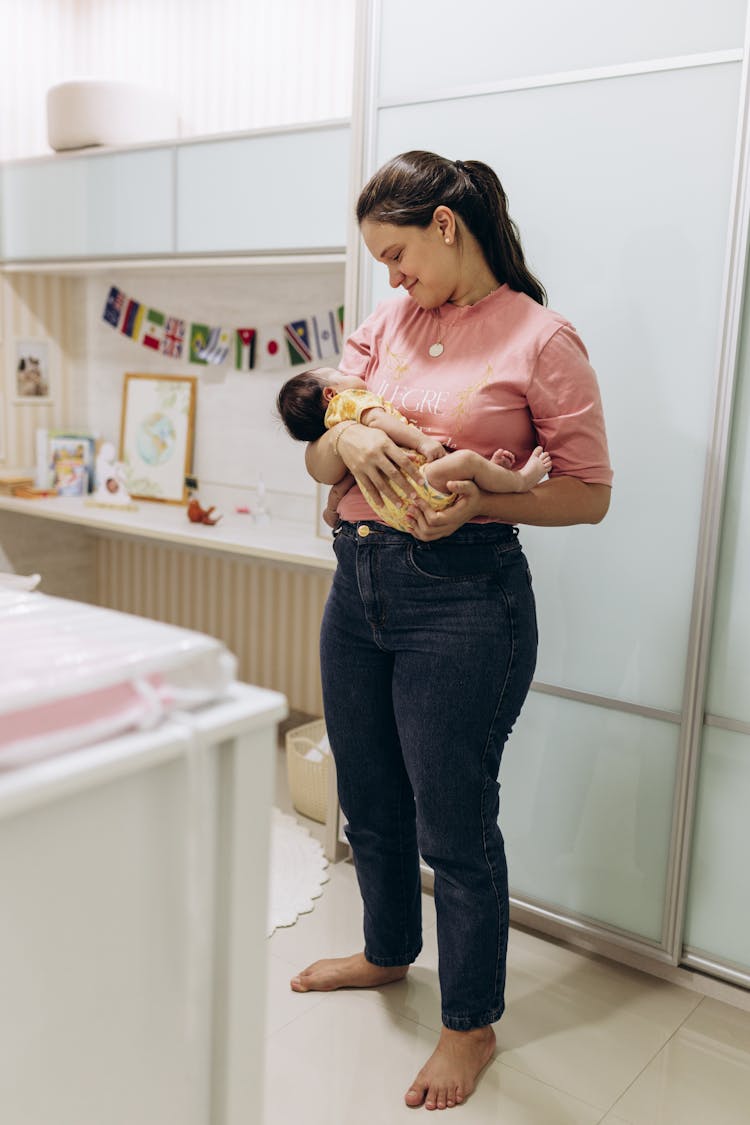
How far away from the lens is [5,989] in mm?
679

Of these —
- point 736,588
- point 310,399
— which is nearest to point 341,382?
point 310,399

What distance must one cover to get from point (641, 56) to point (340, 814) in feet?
5.63

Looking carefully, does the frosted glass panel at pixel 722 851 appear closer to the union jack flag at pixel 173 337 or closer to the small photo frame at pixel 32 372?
the union jack flag at pixel 173 337

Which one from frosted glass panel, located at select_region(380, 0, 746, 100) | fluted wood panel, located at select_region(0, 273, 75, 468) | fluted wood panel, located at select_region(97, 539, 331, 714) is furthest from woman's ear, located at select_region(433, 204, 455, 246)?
fluted wood panel, located at select_region(0, 273, 75, 468)

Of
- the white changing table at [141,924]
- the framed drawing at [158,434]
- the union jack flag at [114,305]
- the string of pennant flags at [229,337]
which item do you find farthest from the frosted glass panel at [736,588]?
the union jack flag at [114,305]

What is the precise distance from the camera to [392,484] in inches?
59.9

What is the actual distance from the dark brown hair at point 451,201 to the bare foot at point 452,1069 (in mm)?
1230

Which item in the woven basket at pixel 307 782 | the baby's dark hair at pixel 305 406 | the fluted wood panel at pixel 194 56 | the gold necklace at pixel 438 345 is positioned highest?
the fluted wood panel at pixel 194 56

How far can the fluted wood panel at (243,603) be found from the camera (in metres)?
3.23

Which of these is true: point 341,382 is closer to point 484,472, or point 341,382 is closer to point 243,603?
point 484,472

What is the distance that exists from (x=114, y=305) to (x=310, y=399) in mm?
2126

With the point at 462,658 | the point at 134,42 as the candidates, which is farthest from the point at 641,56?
the point at 134,42

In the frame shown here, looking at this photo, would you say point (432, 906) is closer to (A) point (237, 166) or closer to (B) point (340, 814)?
(B) point (340, 814)

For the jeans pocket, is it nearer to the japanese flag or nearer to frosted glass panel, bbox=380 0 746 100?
frosted glass panel, bbox=380 0 746 100
